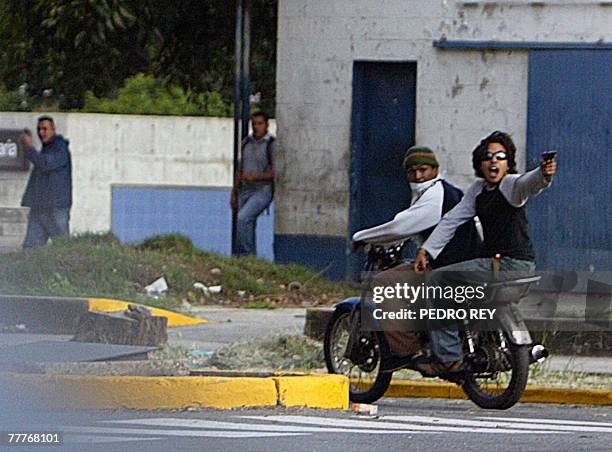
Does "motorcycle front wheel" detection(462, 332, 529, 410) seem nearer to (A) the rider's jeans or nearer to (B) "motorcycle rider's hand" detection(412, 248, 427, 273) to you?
(A) the rider's jeans

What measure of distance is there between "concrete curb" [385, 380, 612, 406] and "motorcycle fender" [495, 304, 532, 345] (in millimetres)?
1106

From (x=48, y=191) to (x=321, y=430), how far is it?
1201 cm

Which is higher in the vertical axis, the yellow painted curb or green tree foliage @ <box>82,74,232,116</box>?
green tree foliage @ <box>82,74,232,116</box>

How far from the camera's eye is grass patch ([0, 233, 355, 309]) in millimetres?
15750

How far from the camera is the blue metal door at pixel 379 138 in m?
18.0

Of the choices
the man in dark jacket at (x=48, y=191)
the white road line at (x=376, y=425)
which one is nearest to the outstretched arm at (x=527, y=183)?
the white road line at (x=376, y=425)

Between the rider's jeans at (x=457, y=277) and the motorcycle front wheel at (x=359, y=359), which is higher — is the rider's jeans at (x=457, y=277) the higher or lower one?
the higher one

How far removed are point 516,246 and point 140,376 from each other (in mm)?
2309

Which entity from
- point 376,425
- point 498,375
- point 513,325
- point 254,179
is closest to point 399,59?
point 254,179

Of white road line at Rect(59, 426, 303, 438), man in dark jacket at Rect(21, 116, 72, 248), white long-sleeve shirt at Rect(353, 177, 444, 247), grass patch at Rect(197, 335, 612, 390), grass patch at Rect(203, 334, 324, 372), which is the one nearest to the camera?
white road line at Rect(59, 426, 303, 438)

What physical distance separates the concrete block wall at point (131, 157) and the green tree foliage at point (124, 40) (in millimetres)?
4715

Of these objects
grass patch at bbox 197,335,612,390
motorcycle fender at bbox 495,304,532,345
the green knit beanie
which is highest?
the green knit beanie

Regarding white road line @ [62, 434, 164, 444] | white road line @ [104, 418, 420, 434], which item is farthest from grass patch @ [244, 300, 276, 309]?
white road line @ [62, 434, 164, 444]

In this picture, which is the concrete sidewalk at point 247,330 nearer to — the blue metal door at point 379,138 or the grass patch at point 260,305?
the grass patch at point 260,305
